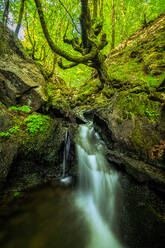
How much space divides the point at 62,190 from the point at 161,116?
11.8 ft

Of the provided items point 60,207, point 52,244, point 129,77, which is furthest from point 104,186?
point 129,77

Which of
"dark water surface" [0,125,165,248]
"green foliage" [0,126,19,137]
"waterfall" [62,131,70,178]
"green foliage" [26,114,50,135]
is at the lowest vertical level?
"dark water surface" [0,125,165,248]

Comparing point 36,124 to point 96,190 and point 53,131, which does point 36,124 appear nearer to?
point 53,131

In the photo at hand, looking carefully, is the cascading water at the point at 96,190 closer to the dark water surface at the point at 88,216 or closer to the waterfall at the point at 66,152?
the dark water surface at the point at 88,216

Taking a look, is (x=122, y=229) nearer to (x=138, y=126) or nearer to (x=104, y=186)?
(x=104, y=186)

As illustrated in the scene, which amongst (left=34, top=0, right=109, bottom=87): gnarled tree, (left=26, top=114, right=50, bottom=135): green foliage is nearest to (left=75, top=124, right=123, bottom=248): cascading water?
(left=26, top=114, right=50, bottom=135): green foliage

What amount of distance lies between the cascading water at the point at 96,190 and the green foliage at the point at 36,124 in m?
1.35

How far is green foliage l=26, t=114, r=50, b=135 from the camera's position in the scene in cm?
351

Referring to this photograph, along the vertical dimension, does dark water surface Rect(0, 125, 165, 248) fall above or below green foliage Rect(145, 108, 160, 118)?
below

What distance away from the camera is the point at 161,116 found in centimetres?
357

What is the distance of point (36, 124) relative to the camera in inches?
145

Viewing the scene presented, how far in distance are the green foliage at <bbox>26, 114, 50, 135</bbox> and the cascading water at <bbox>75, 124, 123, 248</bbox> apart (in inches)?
53.1

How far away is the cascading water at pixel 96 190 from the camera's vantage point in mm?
2256

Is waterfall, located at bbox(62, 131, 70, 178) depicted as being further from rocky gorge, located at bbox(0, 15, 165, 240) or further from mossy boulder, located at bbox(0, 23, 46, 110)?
mossy boulder, located at bbox(0, 23, 46, 110)
